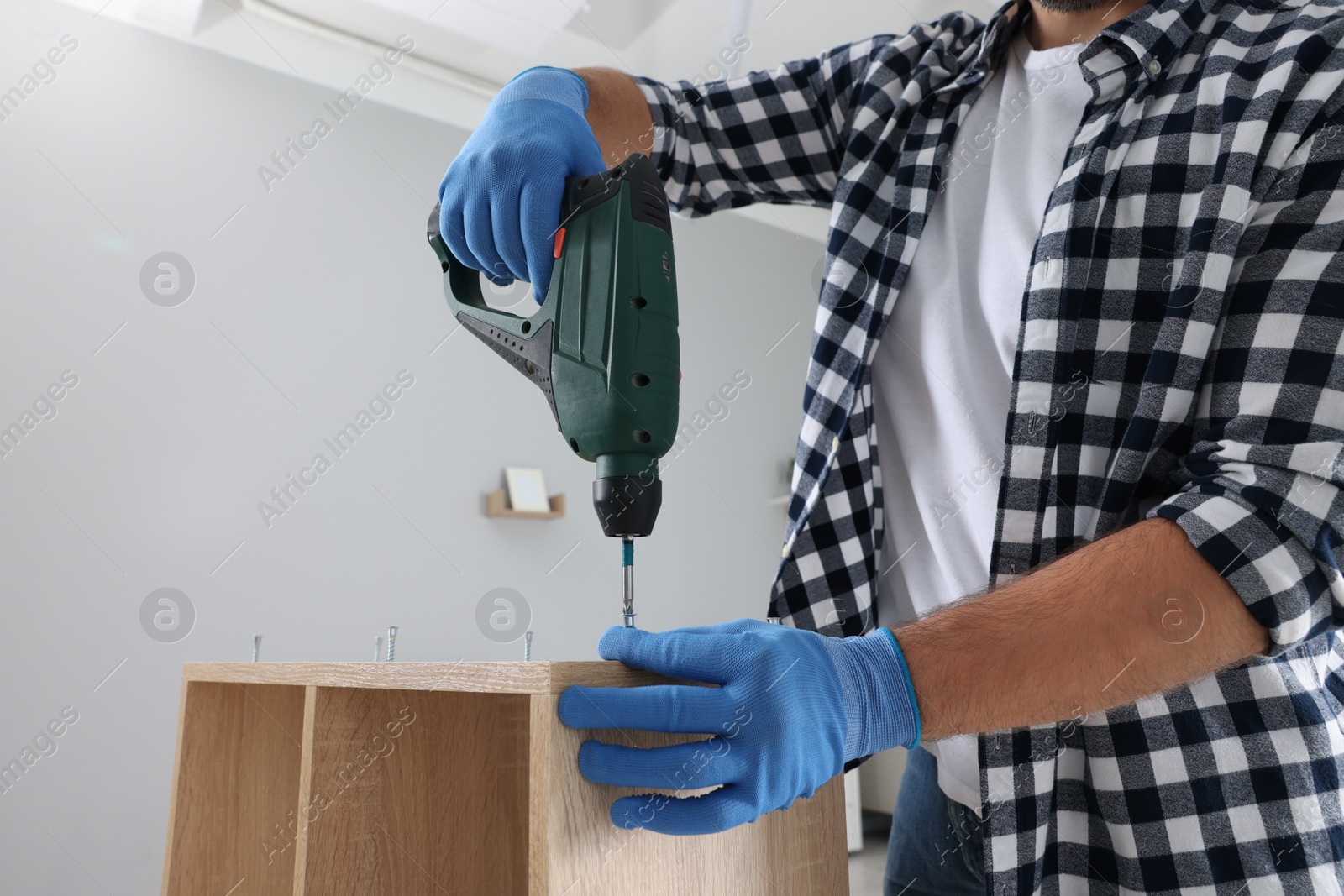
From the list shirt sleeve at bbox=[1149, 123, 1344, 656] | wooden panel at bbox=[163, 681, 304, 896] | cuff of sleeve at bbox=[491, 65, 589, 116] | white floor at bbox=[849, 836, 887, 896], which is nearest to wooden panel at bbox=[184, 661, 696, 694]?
wooden panel at bbox=[163, 681, 304, 896]

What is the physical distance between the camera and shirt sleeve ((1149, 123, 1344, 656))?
583mm

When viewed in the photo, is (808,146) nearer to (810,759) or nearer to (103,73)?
(810,759)

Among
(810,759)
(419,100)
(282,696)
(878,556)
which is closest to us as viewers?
(810,759)

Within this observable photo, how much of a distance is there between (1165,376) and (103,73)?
3132 millimetres

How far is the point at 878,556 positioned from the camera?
3.20 ft

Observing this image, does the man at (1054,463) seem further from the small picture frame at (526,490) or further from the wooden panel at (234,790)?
the small picture frame at (526,490)

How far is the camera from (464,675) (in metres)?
0.69

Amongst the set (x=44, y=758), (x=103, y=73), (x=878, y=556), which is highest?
(x=103, y=73)

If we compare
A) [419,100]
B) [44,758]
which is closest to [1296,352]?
[44,758]

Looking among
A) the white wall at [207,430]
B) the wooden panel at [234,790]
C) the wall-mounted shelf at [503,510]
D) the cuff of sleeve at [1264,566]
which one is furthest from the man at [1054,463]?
the wall-mounted shelf at [503,510]

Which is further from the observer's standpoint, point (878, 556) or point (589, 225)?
point (878, 556)

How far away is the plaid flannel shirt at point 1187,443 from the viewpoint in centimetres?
61

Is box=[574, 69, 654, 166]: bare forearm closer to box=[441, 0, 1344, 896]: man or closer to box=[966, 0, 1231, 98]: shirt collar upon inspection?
box=[441, 0, 1344, 896]: man

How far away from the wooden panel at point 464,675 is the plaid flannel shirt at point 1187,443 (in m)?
0.33
